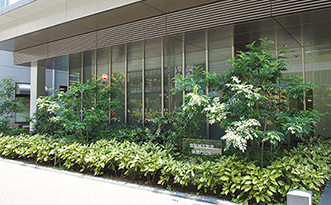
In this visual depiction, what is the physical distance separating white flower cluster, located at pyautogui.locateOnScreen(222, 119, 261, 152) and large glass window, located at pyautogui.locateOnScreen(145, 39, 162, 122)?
17.7 ft

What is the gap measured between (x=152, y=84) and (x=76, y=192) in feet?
19.0

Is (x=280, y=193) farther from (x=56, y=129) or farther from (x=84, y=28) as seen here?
(x=56, y=129)

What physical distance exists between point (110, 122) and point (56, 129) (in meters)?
2.36

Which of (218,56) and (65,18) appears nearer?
(65,18)

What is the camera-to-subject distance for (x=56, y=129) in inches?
448

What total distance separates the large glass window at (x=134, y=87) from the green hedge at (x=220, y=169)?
9.52ft

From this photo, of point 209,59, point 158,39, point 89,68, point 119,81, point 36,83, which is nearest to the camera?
point 158,39

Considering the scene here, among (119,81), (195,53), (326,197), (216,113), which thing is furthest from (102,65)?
(326,197)

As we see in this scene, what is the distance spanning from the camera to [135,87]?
11477 millimetres

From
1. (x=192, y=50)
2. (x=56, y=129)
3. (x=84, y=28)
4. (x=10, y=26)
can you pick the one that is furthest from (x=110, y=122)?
(x=10, y=26)

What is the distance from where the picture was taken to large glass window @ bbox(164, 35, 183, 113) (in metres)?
10.2

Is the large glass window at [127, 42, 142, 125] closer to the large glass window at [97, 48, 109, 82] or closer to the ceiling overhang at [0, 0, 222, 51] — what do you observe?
the large glass window at [97, 48, 109, 82]

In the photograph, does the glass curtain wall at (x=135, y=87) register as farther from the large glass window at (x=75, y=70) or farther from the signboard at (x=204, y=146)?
the signboard at (x=204, y=146)

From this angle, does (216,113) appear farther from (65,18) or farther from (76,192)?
(65,18)
